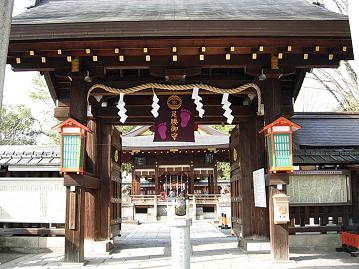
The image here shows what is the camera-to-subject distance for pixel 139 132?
30.0 meters

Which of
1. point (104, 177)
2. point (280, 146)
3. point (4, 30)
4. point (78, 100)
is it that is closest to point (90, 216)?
point (104, 177)

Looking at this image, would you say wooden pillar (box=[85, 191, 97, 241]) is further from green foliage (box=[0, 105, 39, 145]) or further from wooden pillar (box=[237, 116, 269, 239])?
green foliage (box=[0, 105, 39, 145])

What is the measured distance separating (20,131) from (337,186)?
41.6 m

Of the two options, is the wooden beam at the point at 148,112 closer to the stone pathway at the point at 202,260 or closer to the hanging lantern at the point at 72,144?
the hanging lantern at the point at 72,144

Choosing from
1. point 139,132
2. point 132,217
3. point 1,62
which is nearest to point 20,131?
point 139,132

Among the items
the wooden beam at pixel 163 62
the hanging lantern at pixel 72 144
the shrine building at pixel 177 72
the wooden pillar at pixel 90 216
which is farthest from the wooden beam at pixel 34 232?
the wooden beam at pixel 163 62

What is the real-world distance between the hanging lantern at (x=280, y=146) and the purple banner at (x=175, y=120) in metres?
2.45

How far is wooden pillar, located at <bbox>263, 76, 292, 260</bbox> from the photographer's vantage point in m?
8.24

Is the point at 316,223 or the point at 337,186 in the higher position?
the point at 337,186

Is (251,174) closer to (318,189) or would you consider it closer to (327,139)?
(318,189)

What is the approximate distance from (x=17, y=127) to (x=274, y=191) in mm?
41785

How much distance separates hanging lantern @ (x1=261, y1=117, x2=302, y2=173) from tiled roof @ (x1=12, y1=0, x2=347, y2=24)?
2.13 m

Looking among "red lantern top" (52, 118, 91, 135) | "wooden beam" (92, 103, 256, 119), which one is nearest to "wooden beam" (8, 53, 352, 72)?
"red lantern top" (52, 118, 91, 135)

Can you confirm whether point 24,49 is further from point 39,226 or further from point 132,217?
point 132,217
